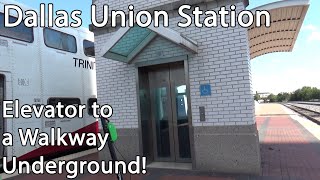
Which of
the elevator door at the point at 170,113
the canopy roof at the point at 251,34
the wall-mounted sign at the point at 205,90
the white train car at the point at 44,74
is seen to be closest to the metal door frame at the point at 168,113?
the elevator door at the point at 170,113

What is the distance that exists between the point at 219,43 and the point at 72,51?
5.03 m

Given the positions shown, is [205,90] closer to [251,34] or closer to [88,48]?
[251,34]

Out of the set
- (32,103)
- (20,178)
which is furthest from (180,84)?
(20,178)

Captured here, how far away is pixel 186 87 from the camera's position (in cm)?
723

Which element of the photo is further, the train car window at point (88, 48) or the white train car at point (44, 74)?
the train car window at point (88, 48)

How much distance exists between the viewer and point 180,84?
7797 millimetres

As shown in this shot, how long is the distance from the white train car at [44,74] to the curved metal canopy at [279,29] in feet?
17.6

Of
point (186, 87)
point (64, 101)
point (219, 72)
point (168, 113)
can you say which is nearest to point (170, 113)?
point (168, 113)

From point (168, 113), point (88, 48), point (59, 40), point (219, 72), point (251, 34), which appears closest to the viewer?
point (219, 72)

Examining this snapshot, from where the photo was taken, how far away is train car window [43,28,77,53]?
8.84 meters

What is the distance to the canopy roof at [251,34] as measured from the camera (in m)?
6.42

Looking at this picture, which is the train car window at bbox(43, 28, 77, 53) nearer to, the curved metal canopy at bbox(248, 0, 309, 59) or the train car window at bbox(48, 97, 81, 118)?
the train car window at bbox(48, 97, 81, 118)

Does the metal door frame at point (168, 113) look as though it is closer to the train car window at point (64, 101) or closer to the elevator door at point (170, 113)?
the elevator door at point (170, 113)

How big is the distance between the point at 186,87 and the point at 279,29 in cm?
333
